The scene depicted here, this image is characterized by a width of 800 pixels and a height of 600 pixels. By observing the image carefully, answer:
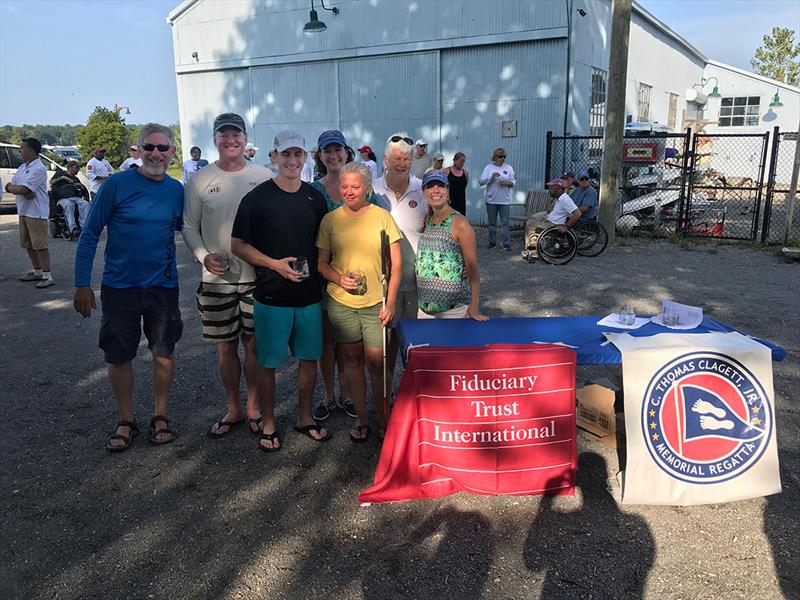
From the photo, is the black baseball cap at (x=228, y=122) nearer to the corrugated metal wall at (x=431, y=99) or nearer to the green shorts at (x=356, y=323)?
the green shorts at (x=356, y=323)

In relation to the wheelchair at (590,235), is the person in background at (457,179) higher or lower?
higher

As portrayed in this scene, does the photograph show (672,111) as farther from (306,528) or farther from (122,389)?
(306,528)

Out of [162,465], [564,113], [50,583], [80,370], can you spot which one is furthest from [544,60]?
[50,583]

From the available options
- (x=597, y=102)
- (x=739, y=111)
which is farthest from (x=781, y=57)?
(x=597, y=102)

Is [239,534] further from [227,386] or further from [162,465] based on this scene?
[227,386]

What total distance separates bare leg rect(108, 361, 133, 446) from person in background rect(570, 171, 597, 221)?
8500 millimetres

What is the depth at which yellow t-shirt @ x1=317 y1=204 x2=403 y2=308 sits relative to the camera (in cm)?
366

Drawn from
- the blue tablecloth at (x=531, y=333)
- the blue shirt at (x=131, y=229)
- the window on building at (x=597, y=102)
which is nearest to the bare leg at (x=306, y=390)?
the blue tablecloth at (x=531, y=333)

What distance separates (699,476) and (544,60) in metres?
12.3

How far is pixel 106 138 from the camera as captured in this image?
34.4m

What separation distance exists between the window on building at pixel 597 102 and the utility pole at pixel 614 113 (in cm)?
374

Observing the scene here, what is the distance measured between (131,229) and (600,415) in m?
3.09

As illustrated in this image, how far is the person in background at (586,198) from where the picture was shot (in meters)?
10.8

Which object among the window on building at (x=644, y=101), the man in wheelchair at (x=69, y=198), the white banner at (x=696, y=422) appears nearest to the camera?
the white banner at (x=696, y=422)
